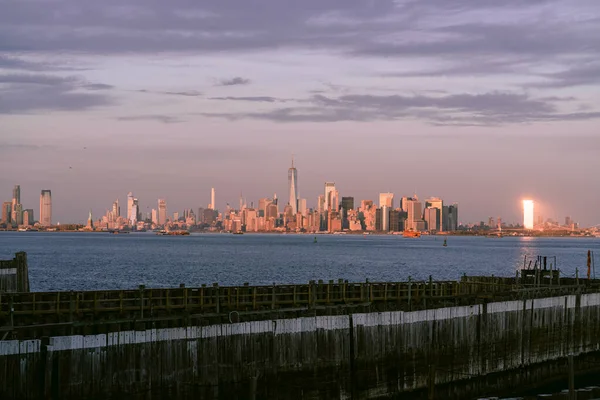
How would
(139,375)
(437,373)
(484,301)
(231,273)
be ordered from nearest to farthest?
(139,375)
(437,373)
(484,301)
(231,273)

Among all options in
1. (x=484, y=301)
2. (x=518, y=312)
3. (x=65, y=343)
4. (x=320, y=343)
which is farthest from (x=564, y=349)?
(x=65, y=343)

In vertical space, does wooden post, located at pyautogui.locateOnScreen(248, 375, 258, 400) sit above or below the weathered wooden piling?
below

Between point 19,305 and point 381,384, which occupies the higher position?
point 19,305

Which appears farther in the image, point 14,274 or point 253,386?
point 14,274

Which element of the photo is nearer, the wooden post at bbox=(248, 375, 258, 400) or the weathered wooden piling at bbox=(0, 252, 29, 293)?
the wooden post at bbox=(248, 375, 258, 400)

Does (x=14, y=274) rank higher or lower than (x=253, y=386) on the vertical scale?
higher

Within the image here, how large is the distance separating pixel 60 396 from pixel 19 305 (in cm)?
692

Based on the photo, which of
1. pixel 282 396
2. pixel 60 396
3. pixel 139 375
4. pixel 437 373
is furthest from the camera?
pixel 437 373

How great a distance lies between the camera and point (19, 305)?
110 ft

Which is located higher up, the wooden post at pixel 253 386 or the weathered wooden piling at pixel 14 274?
the weathered wooden piling at pixel 14 274

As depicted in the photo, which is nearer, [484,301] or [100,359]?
[100,359]

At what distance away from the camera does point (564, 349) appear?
47.2m

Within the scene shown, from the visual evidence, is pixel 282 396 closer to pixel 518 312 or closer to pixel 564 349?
pixel 518 312

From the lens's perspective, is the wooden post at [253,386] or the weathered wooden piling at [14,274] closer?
the wooden post at [253,386]
